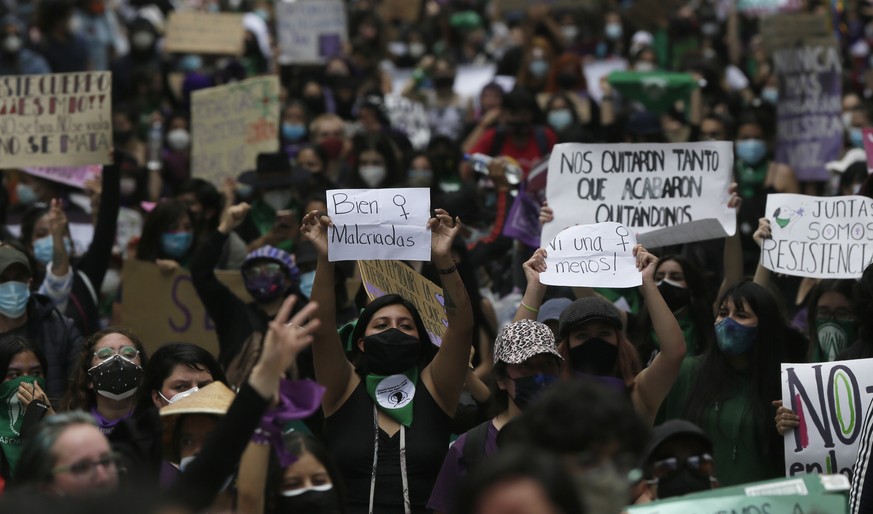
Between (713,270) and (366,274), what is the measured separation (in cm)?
250

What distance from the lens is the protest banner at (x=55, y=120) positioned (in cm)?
970

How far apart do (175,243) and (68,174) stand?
1482 mm

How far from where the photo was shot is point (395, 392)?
248 inches

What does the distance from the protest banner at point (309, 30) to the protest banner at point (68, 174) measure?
6551mm

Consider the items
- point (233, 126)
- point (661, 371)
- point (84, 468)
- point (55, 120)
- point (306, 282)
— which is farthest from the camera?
point (233, 126)

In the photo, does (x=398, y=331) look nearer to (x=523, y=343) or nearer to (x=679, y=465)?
(x=523, y=343)

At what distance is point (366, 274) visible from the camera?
7.25m

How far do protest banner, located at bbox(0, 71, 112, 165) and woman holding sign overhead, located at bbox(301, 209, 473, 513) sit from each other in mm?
3707

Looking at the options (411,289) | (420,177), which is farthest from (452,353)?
(420,177)

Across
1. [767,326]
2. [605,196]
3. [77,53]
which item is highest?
[77,53]

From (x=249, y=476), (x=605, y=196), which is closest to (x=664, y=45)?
(x=605, y=196)

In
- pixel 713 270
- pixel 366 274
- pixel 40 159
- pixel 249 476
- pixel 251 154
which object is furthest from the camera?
pixel 251 154

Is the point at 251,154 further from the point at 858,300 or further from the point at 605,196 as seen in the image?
the point at 858,300

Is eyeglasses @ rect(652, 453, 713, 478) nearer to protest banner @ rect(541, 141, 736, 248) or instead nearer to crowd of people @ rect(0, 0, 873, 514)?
crowd of people @ rect(0, 0, 873, 514)
